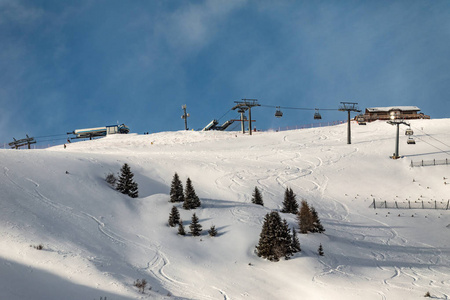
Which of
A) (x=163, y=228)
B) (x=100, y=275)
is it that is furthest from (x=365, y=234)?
(x=100, y=275)

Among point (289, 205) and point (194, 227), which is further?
point (289, 205)

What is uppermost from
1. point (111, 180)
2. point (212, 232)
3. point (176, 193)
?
point (111, 180)

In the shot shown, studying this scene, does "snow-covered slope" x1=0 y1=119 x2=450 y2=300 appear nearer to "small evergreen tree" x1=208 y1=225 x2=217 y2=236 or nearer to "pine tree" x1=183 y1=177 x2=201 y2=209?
"small evergreen tree" x1=208 y1=225 x2=217 y2=236

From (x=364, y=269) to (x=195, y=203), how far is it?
12.7 metres

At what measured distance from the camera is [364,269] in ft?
70.0

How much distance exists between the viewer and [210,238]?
2320cm

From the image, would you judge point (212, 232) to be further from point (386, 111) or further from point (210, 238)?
point (386, 111)

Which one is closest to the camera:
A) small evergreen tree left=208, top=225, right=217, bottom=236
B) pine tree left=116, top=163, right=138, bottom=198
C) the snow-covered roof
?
small evergreen tree left=208, top=225, right=217, bottom=236

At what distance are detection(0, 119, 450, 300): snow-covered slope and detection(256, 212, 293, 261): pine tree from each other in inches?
23.6

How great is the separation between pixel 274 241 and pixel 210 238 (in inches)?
165

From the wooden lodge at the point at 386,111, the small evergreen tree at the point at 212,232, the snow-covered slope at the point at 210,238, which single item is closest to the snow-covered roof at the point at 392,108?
the wooden lodge at the point at 386,111

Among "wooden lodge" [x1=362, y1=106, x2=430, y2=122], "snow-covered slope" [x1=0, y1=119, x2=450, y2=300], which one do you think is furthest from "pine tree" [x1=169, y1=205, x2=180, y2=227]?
"wooden lodge" [x1=362, y1=106, x2=430, y2=122]

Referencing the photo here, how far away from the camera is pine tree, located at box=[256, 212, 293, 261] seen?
69.6 feet

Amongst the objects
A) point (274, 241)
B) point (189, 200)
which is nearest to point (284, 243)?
point (274, 241)
